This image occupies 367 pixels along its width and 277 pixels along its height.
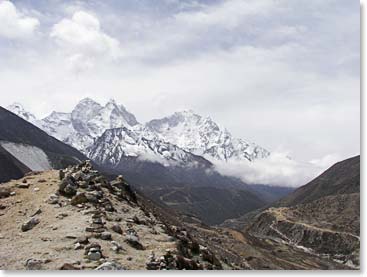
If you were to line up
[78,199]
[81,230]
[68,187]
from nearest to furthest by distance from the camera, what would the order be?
1. [81,230]
2. [78,199]
3. [68,187]

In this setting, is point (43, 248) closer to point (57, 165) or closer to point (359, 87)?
point (359, 87)

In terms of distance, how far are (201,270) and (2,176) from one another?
72007 millimetres

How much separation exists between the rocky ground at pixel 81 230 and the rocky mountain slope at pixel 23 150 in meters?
67.4

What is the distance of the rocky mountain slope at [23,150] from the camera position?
81.4m

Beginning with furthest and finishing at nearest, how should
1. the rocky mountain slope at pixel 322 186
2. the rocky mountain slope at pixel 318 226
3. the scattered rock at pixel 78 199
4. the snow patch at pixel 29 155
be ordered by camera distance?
1. the rocky mountain slope at pixel 322 186
2. the snow patch at pixel 29 155
3. the rocky mountain slope at pixel 318 226
4. the scattered rock at pixel 78 199

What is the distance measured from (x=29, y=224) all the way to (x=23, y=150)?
10362 cm

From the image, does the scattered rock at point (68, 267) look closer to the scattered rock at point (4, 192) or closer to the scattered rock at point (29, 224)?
the scattered rock at point (29, 224)

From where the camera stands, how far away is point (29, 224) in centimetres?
1009

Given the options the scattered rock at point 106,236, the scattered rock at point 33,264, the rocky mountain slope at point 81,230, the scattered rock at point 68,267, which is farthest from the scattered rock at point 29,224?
the scattered rock at point 68,267

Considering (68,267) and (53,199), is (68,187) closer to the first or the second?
(53,199)

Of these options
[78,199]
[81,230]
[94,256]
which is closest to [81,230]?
[81,230]

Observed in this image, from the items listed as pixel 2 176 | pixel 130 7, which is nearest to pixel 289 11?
pixel 130 7

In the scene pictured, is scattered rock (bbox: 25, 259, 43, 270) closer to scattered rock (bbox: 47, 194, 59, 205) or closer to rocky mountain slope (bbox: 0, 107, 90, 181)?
scattered rock (bbox: 47, 194, 59, 205)

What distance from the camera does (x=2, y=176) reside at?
76.4 metres
